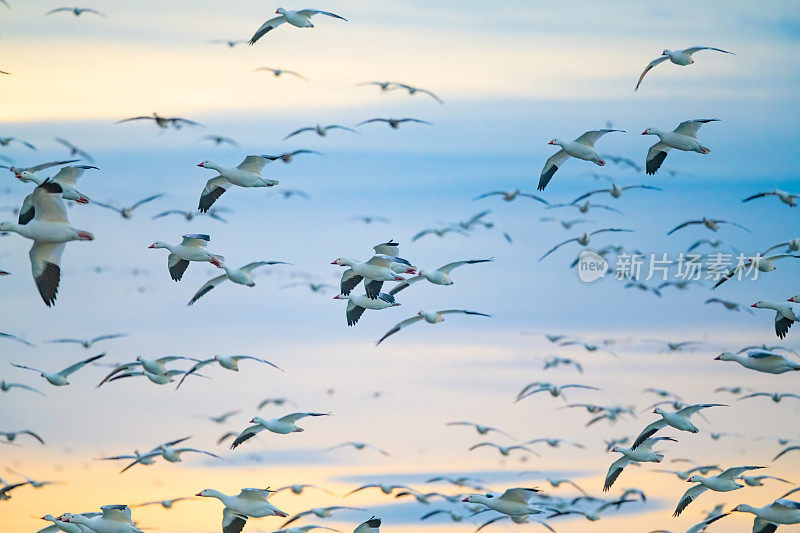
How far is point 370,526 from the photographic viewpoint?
24.3 meters

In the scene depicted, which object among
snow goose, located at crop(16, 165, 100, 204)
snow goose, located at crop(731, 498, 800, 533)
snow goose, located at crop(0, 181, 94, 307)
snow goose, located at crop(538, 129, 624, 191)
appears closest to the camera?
snow goose, located at crop(0, 181, 94, 307)

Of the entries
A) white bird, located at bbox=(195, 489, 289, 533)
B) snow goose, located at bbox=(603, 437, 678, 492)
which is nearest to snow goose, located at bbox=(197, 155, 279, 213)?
white bird, located at bbox=(195, 489, 289, 533)

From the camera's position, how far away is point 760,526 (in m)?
25.3

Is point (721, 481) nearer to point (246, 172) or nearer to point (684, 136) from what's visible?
point (684, 136)

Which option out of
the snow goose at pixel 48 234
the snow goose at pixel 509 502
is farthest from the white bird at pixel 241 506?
the snow goose at pixel 48 234

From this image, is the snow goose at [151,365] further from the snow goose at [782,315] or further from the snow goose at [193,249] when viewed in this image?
the snow goose at [782,315]

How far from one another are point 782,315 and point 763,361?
220cm

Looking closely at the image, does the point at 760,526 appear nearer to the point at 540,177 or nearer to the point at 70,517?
the point at 540,177

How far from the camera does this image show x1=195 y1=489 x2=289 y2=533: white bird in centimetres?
2452

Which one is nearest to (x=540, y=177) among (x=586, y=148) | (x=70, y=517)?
(x=586, y=148)

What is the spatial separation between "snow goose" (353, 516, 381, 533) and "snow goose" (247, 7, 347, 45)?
996cm

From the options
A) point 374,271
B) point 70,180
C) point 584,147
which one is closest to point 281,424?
point 374,271

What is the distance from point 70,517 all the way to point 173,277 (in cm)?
518

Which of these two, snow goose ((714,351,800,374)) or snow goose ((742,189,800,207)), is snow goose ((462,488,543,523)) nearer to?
snow goose ((714,351,800,374))
